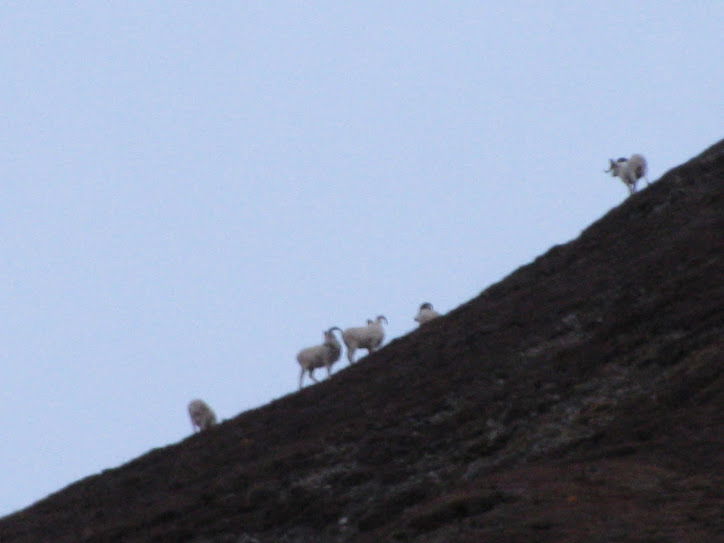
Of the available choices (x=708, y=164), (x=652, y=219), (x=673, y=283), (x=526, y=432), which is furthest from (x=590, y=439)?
(x=708, y=164)

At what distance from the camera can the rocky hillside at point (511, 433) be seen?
861 inches

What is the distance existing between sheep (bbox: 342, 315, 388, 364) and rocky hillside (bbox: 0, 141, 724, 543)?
7.32 feet

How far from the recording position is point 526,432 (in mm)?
28594

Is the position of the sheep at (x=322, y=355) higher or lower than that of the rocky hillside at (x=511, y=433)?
higher

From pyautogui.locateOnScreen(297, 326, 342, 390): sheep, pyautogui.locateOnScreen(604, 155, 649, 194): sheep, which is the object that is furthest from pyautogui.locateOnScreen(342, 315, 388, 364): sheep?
pyautogui.locateOnScreen(604, 155, 649, 194): sheep

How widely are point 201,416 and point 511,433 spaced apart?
687 inches

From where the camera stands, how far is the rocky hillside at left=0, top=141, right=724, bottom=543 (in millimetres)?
21875

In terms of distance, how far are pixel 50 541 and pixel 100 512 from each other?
4.97 ft

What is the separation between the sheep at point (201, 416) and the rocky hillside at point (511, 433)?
3.73 m

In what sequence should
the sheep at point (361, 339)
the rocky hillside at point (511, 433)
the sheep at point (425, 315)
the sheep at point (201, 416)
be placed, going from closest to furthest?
the rocky hillside at point (511, 433), the sheep at point (201, 416), the sheep at point (361, 339), the sheep at point (425, 315)

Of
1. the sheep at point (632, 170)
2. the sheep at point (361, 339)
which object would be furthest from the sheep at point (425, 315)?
the sheep at point (632, 170)

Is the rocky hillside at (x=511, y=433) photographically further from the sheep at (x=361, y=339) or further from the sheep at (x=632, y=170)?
the sheep at (x=632, y=170)

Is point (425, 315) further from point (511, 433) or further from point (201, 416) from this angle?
point (511, 433)

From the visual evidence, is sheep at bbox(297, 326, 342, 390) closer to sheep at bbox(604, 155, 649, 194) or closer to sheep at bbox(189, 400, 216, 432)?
sheep at bbox(189, 400, 216, 432)
